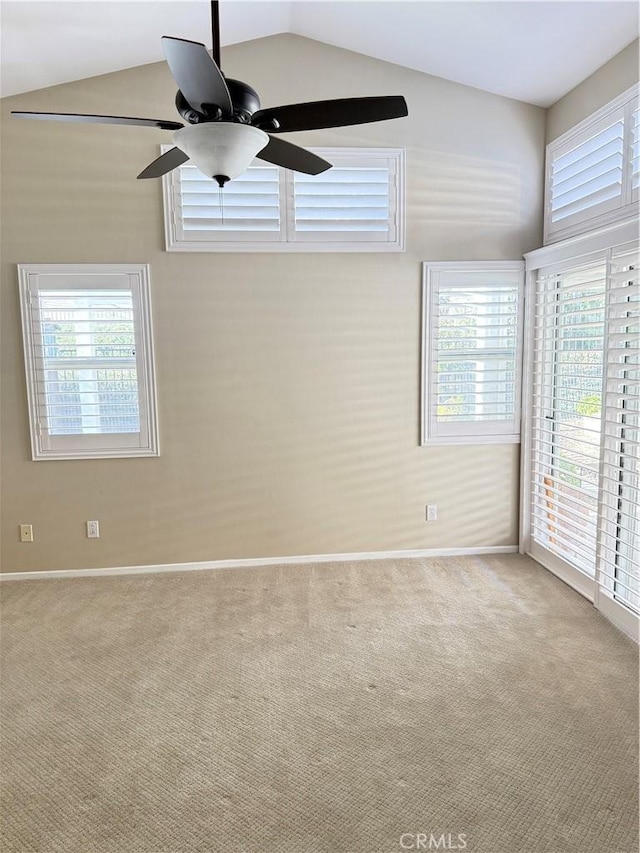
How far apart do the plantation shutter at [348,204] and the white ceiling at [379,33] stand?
71 cm

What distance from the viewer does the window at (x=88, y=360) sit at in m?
3.62

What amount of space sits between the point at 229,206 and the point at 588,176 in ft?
7.45

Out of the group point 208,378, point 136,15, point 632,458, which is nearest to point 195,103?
point 136,15

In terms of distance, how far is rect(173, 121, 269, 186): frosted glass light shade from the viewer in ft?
5.63

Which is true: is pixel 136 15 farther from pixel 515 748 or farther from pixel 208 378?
pixel 515 748

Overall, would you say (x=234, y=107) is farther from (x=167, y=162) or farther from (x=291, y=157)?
(x=167, y=162)

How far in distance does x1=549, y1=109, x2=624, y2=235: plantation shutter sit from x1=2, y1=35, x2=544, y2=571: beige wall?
216mm

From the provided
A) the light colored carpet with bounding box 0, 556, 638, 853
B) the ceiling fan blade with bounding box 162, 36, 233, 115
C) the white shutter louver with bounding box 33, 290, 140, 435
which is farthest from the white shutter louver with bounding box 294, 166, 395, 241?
the light colored carpet with bounding box 0, 556, 638, 853

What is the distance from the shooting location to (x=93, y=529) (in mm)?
3832

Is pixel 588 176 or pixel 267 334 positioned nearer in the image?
pixel 588 176

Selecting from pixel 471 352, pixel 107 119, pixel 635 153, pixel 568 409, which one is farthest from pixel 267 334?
pixel 635 153

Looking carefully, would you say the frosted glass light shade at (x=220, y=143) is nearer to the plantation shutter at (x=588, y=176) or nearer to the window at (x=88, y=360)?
the window at (x=88, y=360)

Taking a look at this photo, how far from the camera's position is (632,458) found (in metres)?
2.79

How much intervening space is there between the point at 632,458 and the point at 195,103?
2.55 m
